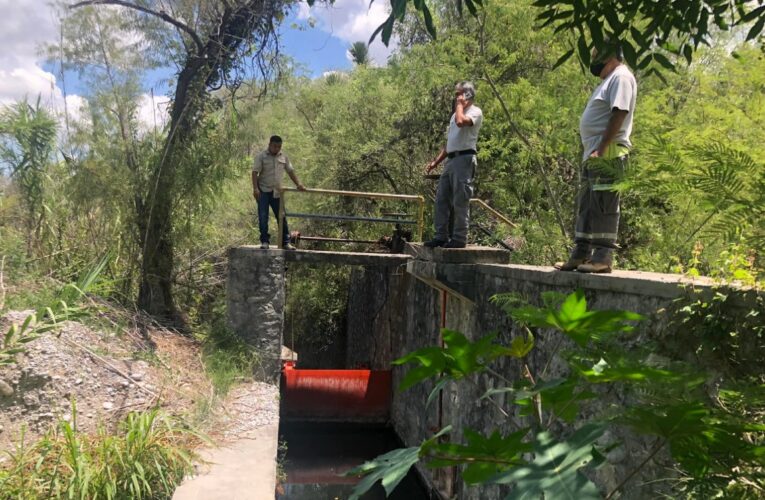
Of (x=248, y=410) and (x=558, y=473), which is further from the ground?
(x=558, y=473)

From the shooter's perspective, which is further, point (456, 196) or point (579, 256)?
Result: point (456, 196)

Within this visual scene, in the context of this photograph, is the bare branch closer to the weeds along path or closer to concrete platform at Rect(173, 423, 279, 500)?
the weeds along path

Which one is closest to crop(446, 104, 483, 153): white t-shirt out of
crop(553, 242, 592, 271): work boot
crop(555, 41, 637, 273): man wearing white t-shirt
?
crop(555, 41, 637, 273): man wearing white t-shirt

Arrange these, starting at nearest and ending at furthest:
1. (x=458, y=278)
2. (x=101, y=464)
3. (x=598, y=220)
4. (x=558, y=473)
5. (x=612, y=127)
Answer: (x=558, y=473), (x=612, y=127), (x=598, y=220), (x=101, y=464), (x=458, y=278)

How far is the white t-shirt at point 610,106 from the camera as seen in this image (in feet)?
10.0

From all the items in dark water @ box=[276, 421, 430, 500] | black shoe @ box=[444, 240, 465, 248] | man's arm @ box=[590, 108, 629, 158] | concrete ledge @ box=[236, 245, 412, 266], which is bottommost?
dark water @ box=[276, 421, 430, 500]

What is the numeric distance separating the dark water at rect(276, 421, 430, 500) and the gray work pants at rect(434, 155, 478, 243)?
3582 millimetres

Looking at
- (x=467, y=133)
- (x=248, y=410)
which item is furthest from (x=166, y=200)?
(x=467, y=133)

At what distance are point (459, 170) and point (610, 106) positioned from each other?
1.79 meters

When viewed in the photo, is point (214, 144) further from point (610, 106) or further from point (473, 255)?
point (610, 106)

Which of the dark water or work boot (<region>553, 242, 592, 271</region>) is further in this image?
the dark water

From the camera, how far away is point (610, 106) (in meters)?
3.16

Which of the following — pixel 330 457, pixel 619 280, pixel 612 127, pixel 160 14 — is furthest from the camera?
pixel 330 457

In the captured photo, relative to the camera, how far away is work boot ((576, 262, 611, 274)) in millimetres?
3160
